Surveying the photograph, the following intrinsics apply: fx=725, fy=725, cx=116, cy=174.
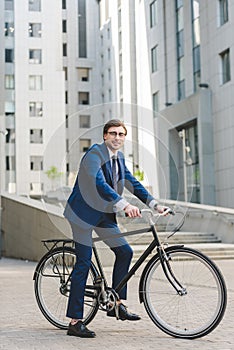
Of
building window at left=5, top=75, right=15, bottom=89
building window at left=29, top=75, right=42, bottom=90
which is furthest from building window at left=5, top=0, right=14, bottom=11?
building window at left=29, top=75, right=42, bottom=90

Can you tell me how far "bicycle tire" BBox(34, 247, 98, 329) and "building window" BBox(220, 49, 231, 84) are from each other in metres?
25.5

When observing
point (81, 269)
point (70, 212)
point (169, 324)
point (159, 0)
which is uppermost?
point (159, 0)

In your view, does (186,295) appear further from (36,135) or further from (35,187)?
(36,135)

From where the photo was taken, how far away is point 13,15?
90.9 feet

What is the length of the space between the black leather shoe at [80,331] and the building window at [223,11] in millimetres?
26636

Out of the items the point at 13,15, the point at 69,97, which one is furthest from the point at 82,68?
the point at 13,15

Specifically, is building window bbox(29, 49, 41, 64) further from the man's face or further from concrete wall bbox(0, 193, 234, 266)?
the man's face

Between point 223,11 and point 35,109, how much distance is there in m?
9.33

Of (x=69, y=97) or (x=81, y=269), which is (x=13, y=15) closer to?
(x=69, y=97)

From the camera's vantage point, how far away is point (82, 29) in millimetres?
44875

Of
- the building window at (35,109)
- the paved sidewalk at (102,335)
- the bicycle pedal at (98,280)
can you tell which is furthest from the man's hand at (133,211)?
the building window at (35,109)

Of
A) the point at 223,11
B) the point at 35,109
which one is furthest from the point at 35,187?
the point at 223,11

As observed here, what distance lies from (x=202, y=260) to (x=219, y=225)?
46.8 ft

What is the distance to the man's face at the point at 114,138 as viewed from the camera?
5.95 m
